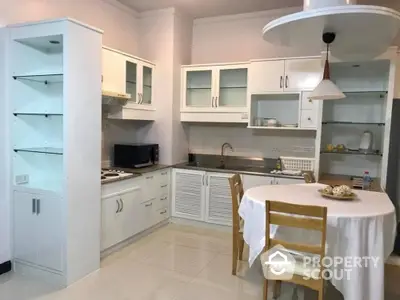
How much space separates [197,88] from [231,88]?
20.3 inches

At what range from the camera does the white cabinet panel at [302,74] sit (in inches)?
159

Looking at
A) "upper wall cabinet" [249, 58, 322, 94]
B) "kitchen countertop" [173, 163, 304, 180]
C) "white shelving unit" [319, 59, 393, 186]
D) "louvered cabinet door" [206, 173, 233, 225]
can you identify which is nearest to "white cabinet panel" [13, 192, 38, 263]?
"kitchen countertop" [173, 163, 304, 180]

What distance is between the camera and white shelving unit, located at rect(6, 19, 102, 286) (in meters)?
2.85

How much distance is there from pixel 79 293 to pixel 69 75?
1.82 metres

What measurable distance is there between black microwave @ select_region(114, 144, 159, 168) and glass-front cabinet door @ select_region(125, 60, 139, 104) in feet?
1.93

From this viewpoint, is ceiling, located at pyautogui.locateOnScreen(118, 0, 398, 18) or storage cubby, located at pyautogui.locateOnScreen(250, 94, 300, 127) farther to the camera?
storage cubby, located at pyautogui.locateOnScreen(250, 94, 300, 127)

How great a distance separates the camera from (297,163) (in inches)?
169

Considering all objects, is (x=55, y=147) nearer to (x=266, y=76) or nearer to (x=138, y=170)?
(x=138, y=170)

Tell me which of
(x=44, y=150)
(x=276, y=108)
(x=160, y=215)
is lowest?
(x=160, y=215)

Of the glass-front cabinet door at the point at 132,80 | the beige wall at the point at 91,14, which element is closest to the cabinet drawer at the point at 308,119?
the glass-front cabinet door at the point at 132,80

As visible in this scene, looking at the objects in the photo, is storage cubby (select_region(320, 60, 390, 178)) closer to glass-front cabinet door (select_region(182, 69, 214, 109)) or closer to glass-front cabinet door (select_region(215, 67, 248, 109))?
glass-front cabinet door (select_region(215, 67, 248, 109))

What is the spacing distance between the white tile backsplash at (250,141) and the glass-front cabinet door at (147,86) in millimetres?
839

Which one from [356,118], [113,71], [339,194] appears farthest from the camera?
[356,118]

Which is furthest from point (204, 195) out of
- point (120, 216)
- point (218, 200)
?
point (120, 216)
